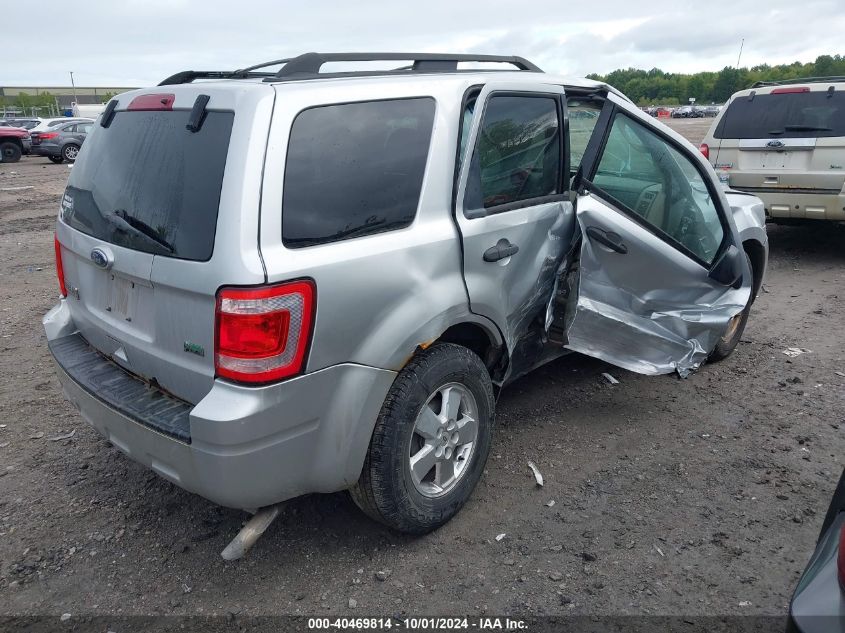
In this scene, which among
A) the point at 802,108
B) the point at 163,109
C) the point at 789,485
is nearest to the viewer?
the point at 163,109

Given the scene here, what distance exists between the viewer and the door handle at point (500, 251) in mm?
2922

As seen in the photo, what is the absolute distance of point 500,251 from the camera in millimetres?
2977

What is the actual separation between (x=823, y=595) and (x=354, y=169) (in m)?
1.95

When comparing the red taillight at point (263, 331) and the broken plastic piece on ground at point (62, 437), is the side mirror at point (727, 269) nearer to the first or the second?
the red taillight at point (263, 331)

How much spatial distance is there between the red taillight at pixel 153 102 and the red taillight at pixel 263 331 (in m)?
0.91

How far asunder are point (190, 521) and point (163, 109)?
1826mm

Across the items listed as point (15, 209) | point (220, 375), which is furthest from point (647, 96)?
point (220, 375)

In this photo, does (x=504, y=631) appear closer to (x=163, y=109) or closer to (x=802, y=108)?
(x=163, y=109)

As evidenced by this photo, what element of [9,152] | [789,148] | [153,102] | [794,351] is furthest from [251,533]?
[9,152]

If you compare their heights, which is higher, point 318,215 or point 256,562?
point 318,215

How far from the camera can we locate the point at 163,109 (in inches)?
102

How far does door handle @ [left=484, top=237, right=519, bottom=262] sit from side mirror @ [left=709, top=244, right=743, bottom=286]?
1583 mm

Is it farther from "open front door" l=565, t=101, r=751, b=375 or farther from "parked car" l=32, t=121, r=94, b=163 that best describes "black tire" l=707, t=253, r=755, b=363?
"parked car" l=32, t=121, r=94, b=163

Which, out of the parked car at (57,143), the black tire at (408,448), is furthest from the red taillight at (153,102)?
the parked car at (57,143)
